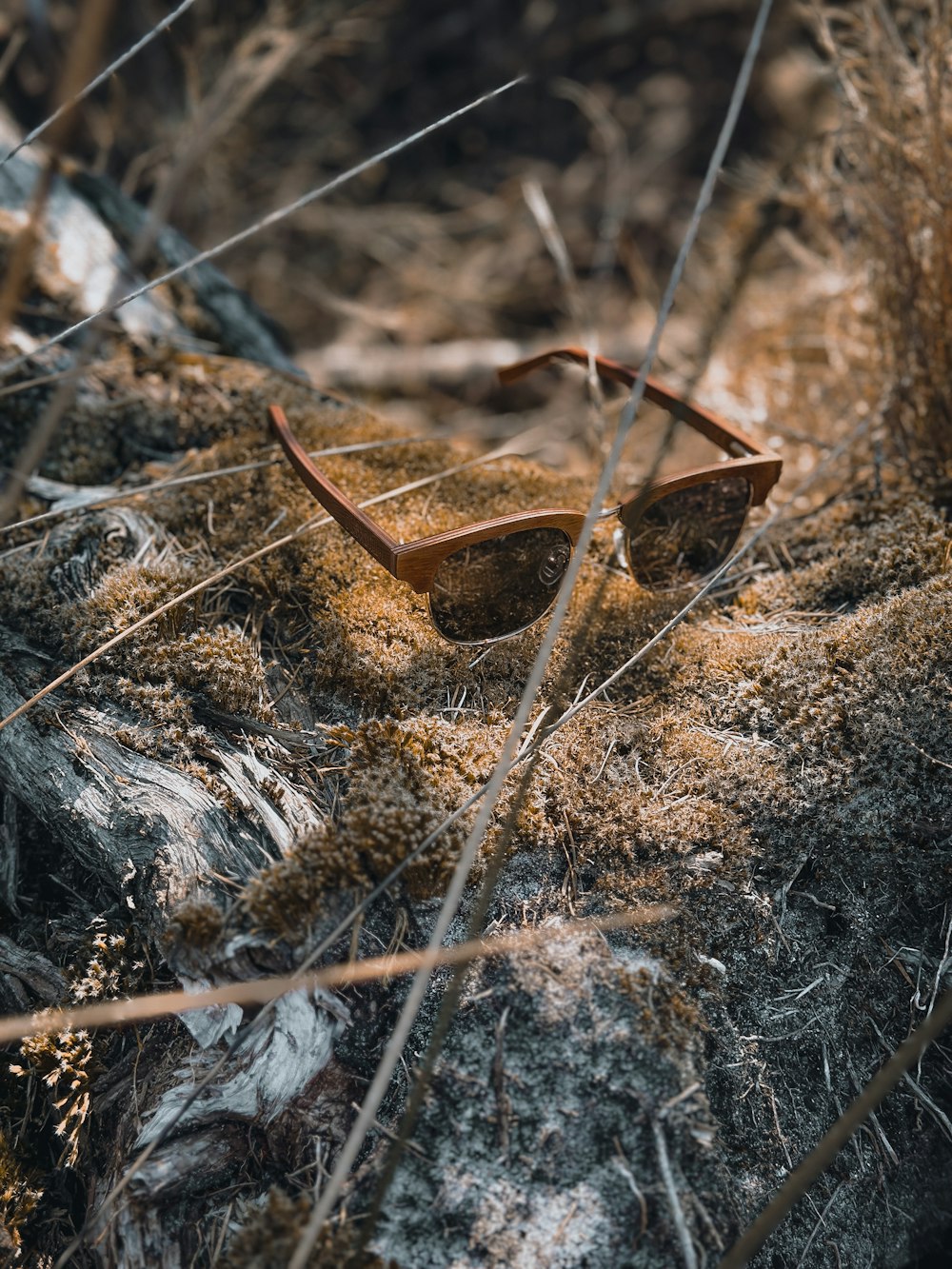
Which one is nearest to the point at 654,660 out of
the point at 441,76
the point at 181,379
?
the point at 181,379

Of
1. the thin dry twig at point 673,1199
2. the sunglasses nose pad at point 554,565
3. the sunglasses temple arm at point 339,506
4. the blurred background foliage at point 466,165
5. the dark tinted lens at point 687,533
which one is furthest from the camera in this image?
the blurred background foliage at point 466,165

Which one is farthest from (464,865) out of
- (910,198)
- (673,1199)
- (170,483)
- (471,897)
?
(910,198)

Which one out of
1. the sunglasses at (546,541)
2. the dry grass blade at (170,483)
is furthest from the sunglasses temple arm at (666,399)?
the dry grass blade at (170,483)

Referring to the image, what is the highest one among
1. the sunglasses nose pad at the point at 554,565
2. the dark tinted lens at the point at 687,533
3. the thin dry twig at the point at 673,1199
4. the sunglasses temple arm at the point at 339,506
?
the sunglasses temple arm at the point at 339,506

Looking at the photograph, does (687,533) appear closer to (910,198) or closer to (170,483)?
(910,198)

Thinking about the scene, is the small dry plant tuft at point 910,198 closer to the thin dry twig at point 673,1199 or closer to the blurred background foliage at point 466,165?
the blurred background foliage at point 466,165

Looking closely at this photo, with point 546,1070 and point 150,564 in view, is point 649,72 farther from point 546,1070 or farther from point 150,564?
point 546,1070
